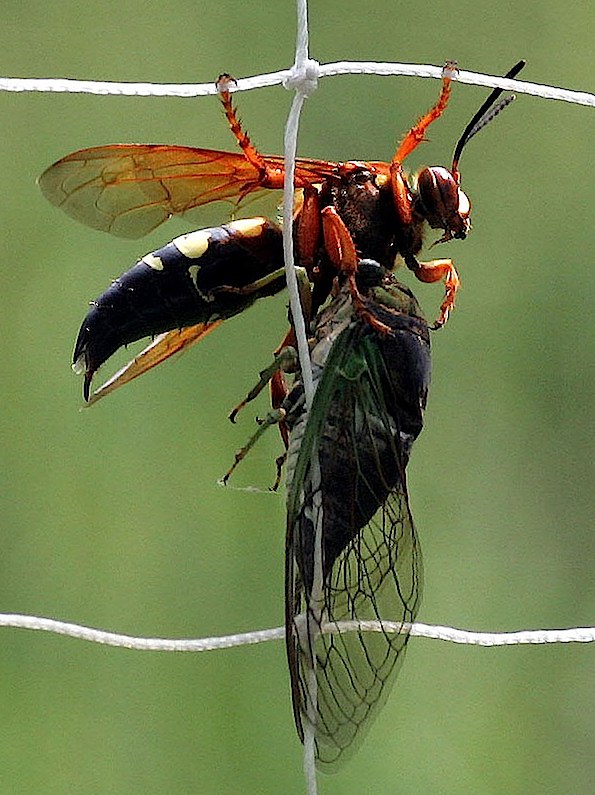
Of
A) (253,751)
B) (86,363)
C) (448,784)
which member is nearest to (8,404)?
(253,751)

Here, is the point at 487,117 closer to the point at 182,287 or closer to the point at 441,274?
the point at 441,274

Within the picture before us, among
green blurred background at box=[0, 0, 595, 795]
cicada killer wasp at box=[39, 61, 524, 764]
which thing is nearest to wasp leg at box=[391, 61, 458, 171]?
cicada killer wasp at box=[39, 61, 524, 764]

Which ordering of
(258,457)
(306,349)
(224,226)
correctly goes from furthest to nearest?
(258,457)
(224,226)
(306,349)

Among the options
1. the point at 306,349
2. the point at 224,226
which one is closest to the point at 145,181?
the point at 224,226

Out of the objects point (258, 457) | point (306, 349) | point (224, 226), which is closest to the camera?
point (306, 349)

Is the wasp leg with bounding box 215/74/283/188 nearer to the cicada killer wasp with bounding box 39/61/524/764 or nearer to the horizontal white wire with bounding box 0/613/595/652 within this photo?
the cicada killer wasp with bounding box 39/61/524/764

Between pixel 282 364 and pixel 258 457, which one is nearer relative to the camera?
pixel 282 364
